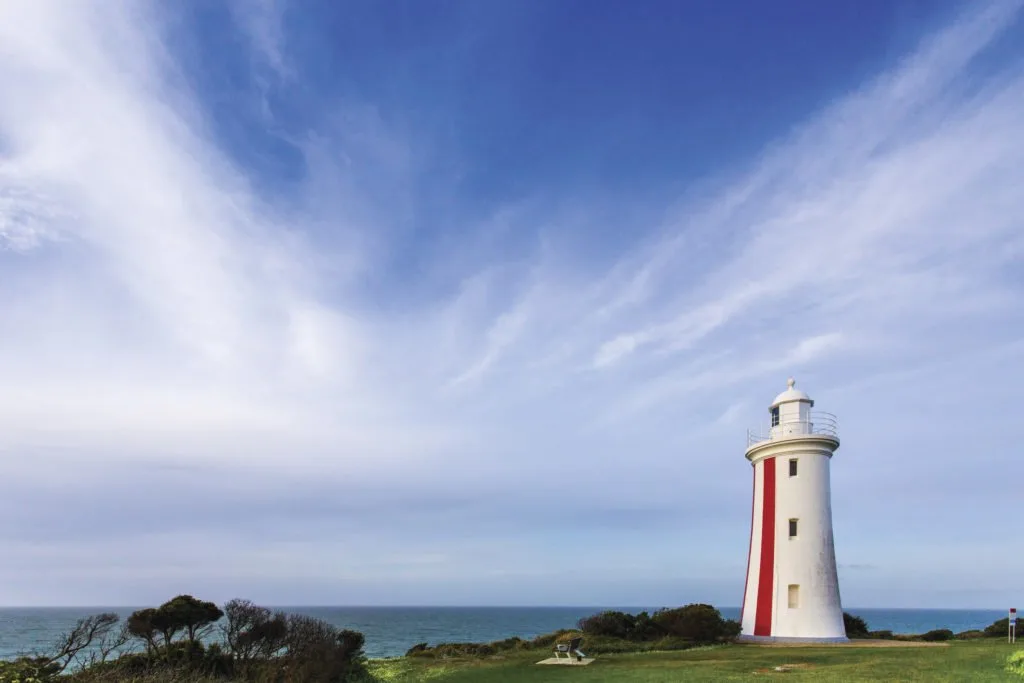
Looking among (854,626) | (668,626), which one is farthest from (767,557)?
(854,626)

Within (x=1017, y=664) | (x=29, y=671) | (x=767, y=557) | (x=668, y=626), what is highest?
(x=767, y=557)

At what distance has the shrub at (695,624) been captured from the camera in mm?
25828

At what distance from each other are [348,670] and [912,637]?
76.3 feet

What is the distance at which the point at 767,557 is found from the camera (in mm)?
25766

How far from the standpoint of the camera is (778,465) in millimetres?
26281

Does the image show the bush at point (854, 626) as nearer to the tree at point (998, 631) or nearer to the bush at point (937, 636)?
the bush at point (937, 636)

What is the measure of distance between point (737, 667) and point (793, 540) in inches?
362

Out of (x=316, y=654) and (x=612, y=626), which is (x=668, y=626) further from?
(x=316, y=654)

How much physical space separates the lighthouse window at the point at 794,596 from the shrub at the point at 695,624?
2991 mm

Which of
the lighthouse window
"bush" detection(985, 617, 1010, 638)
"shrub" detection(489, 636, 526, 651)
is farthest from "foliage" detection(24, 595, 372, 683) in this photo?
"bush" detection(985, 617, 1010, 638)

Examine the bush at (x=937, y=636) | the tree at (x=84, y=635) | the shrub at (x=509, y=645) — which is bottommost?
the shrub at (x=509, y=645)

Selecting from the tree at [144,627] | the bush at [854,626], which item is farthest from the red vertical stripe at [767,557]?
the tree at [144,627]

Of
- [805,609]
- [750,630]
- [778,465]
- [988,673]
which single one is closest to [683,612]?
[750,630]

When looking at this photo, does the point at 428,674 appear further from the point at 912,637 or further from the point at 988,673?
the point at 912,637
